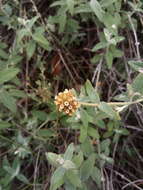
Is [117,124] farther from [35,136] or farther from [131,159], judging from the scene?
[35,136]

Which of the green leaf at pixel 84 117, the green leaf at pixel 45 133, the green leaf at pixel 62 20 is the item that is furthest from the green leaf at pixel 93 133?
the green leaf at pixel 62 20

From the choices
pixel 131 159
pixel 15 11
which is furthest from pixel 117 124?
pixel 15 11

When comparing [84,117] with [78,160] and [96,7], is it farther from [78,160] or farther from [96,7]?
[96,7]

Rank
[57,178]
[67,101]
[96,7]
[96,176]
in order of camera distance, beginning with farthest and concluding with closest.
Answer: [96,7] < [96,176] < [57,178] < [67,101]

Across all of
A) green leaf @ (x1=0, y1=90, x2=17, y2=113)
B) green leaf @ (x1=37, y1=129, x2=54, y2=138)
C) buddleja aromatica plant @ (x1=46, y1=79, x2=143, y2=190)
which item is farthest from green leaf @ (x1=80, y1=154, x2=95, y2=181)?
green leaf @ (x1=0, y1=90, x2=17, y2=113)

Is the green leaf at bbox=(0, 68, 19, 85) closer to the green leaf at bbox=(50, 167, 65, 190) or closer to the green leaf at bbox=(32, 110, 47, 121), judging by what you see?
the green leaf at bbox=(32, 110, 47, 121)

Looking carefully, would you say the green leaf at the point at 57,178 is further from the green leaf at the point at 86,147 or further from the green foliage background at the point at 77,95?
the green leaf at the point at 86,147

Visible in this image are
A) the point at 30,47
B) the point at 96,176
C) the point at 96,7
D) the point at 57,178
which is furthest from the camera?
the point at 30,47

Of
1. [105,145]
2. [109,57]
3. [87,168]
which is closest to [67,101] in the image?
[87,168]
